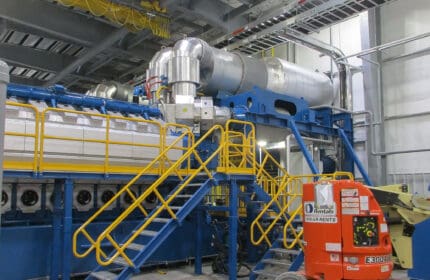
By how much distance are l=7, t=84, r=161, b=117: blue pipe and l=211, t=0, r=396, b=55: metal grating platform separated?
402 centimetres

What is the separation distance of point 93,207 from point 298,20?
266 inches

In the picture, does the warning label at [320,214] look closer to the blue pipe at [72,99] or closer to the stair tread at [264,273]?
the stair tread at [264,273]

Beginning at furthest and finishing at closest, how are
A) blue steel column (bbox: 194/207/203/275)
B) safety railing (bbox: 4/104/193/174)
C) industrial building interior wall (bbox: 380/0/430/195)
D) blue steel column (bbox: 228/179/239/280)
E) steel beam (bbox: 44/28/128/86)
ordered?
steel beam (bbox: 44/28/128/86) → industrial building interior wall (bbox: 380/0/430/195) → blue steel column (bbox: 194/207/203/275) → blue steel column (bbox: 228/179/239/280) → safety railing (bbox: 4/104/193/174)

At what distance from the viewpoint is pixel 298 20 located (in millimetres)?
10883

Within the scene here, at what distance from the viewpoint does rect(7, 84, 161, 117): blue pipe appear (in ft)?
27.9

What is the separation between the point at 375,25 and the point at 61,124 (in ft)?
32.2

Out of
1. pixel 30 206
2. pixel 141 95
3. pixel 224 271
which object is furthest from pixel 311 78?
pixel 30 206

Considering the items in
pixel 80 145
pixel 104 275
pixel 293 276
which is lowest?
pixel 104 275

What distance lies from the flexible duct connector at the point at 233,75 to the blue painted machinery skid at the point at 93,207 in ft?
1.72

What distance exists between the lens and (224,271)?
948 centimetres

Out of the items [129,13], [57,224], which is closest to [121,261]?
[57,224]

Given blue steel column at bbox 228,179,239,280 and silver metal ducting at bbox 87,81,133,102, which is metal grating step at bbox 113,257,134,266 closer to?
blue steel column at bbox 228,179,239,280

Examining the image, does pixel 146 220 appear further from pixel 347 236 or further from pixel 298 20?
pixel 298 20

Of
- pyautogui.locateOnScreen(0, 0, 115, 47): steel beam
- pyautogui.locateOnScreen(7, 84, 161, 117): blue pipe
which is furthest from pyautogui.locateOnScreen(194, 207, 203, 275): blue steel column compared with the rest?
pyautogui.locateOnScreen(0, 0, 115, 47): steel beam
